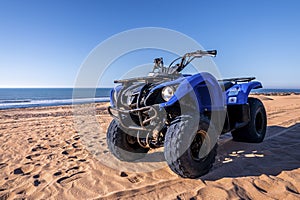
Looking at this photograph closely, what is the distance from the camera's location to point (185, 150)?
279 cm

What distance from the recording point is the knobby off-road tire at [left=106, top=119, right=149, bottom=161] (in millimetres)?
3859

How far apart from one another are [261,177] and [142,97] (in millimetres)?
2060

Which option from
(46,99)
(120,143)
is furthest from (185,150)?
(46,99)

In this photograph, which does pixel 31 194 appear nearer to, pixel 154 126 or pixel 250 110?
pixel 154 126

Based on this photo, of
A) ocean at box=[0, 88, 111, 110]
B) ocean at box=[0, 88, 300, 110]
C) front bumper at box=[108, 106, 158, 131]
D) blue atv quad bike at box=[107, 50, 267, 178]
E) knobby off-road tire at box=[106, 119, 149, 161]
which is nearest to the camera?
blue atv quad bike at box=[107, 50, 267, 178]

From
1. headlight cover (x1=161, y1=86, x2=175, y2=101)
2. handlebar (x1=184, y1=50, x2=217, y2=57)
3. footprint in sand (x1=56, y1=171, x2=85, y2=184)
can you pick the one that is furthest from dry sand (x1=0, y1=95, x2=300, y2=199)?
handlebar (x1=184, y1=50, x2=217, y2=57)

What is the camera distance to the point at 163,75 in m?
3.67

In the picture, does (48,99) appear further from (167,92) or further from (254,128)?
(167,92)

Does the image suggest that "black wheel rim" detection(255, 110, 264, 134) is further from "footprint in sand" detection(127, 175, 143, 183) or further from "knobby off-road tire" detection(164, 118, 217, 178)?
"footprint in sand" detection(127, 175, 143, 183)

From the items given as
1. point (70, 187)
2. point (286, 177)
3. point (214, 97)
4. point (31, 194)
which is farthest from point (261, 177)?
point (31, 194)

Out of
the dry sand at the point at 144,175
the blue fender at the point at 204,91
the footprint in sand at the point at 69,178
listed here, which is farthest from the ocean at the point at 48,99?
the blue fender at the point at 204,91

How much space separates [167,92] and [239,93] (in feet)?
7.02

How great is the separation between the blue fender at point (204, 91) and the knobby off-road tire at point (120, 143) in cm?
144

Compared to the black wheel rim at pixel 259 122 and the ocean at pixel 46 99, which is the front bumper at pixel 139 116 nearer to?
the ocean at pixel 46 99
